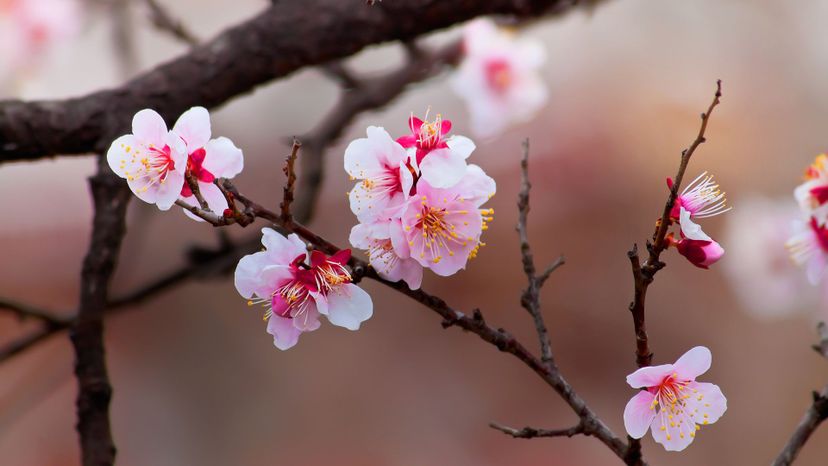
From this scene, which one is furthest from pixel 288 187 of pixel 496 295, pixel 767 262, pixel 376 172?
pixel 496 295

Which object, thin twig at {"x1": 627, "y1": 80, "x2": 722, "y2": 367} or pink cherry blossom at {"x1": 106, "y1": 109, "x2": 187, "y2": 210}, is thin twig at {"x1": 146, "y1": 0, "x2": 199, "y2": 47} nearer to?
pink cherry blossom at {"x1": 106, "y1": 109, "x2": 187, "y2": 210}

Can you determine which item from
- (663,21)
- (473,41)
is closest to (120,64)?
(473,41)

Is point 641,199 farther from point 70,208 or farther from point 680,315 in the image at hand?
point 70,208

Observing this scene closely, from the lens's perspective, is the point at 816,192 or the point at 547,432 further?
the point at 816,192

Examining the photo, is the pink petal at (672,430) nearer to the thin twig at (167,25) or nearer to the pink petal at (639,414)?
the pink petal at (639,414)

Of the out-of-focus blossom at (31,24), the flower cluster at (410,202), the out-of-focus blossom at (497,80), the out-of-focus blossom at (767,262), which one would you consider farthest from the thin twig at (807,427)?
the out-of-focus blossom at (31,24)

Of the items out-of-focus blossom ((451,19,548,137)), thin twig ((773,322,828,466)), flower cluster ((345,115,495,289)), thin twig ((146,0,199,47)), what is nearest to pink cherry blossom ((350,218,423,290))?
flower cluster ((345,115,495,289))

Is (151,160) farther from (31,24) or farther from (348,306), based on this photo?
(31,24)
